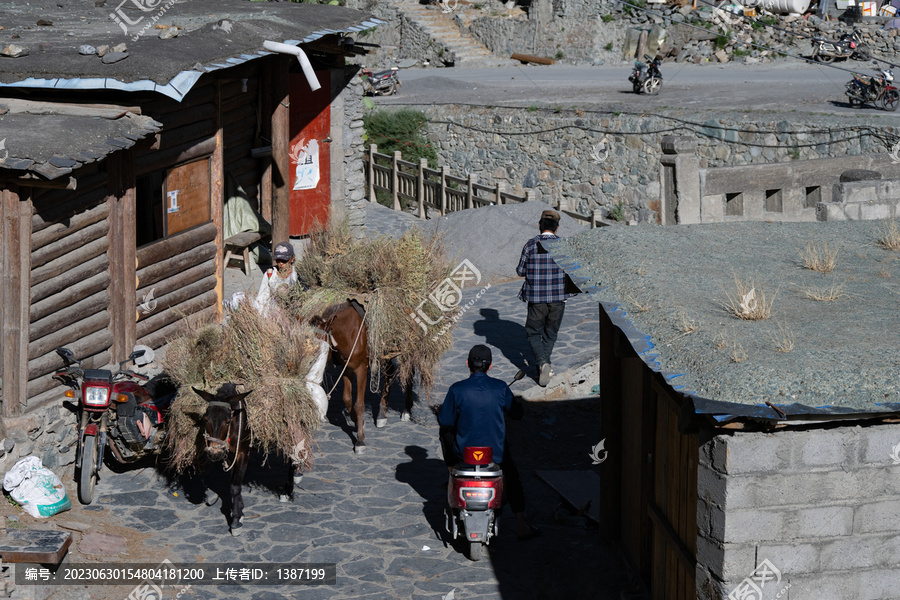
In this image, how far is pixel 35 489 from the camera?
8633 mm

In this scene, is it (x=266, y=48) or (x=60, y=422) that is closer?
(x=60, y=422)

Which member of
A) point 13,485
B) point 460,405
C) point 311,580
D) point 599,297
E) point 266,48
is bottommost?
point 311,580

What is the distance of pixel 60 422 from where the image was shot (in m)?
9.40

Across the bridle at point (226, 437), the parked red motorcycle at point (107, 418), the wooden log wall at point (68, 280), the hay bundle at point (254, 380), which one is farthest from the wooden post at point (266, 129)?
the bridle at point (226, 437)

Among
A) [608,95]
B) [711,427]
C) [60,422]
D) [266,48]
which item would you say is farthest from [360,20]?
[608,95]

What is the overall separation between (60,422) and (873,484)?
725 cm

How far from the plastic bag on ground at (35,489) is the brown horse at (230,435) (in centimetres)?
150

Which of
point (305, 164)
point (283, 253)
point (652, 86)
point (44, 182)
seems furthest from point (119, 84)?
point (652, 86)

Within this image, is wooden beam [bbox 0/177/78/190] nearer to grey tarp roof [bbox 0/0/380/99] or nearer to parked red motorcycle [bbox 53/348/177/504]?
grey tarp roof [bbox 0/0/380/99]

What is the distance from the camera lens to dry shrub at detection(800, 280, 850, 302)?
6.57 meters

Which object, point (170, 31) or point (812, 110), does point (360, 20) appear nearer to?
point (170, 31)

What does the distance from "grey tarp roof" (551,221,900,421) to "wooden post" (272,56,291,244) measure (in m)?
6.93

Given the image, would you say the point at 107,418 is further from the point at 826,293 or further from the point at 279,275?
the point at 826,293

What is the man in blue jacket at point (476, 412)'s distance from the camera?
816cm
